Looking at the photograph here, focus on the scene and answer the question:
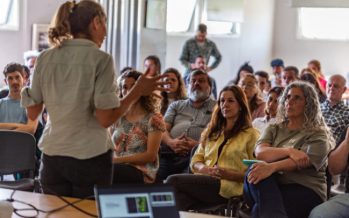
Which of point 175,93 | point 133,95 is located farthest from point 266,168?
point 175,93

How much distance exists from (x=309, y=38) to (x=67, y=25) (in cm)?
904

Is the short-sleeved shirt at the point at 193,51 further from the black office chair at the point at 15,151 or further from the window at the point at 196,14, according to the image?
the black office chair at the point at 15,151

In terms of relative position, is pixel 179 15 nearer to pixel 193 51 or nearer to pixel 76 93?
pixel 193 51

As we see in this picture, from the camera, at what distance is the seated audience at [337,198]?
3.15 meters

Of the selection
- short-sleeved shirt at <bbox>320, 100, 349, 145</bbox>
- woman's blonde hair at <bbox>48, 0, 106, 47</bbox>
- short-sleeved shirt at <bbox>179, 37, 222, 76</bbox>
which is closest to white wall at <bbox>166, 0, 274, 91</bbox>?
short-sleeved shirt at <bbox>179, 37, 222, 76</bbox>

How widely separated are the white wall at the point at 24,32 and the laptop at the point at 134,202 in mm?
5789

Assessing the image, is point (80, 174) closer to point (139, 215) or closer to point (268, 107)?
point (139, 215)

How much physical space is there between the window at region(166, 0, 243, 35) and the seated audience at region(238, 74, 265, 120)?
156 inches

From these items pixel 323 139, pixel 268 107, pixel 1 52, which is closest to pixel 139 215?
pixel 323 139

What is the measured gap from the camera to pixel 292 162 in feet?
11.4

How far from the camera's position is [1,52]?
709cm


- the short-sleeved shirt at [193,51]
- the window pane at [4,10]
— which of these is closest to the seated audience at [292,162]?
the window pane at [4,10]

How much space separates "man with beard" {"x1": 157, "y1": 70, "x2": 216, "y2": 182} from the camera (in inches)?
179

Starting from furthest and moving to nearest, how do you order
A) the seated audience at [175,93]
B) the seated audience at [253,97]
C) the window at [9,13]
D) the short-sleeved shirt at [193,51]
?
the short-sleeved shirt at [193,51]
the window at [9,13]
the seated audience at [175,93]
the seated audience at [253,97]
